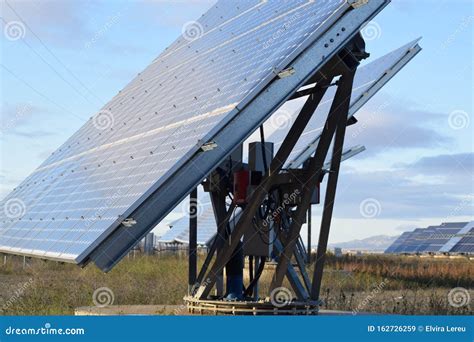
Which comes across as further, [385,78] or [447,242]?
[447,242]

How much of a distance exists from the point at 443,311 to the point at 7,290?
47.9 feet

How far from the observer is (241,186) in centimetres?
1434

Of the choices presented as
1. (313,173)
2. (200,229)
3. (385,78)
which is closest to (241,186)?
(313,173)

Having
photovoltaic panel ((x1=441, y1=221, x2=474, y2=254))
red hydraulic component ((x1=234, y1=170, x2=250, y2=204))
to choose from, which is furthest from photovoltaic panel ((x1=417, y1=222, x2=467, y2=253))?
red hydraulic component ((x1=234, y1=170, x2=250, y2=204))

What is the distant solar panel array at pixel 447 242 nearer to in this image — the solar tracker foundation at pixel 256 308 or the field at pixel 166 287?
the field at pixel 166 287

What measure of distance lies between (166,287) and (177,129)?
1320 cm

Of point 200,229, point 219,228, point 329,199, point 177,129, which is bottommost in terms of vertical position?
point 219,228

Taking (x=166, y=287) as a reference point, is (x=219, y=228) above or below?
above

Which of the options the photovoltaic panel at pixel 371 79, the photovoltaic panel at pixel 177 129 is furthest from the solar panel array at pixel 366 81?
the photovoltaic panel at pixel 177 129

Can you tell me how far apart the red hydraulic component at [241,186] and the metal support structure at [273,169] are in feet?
1.26

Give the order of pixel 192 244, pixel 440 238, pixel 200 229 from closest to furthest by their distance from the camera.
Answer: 1. pixel 192 244
2. pixel 200 229
3. pixel 440 238

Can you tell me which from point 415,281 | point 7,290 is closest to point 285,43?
point 7,290

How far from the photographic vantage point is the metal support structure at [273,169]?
1362cm

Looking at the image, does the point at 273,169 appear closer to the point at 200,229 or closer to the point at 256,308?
the point at 256,308
